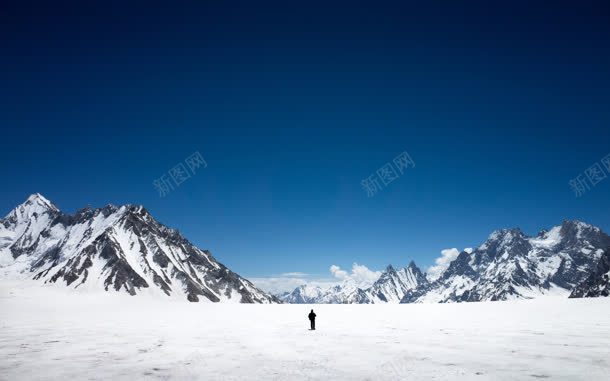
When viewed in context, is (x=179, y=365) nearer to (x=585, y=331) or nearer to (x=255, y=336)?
(x=255, y=336)

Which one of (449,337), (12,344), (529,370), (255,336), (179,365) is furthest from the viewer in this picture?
(255,336)

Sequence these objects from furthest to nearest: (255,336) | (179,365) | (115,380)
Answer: (255,336) < (179,365) < (115,380)

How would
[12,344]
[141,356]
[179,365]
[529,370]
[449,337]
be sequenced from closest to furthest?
1. [529,370]
2. [179,365]
3. [141,356]
4. [12,344]
5. [449,337]

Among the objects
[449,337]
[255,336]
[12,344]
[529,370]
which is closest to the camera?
[529,370]

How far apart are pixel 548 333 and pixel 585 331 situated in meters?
2.57

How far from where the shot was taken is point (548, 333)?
2856 cm

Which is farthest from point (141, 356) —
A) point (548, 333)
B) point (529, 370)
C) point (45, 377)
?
point (548, 333)

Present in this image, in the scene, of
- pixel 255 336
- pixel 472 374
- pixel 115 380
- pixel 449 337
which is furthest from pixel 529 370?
pixel 255 336

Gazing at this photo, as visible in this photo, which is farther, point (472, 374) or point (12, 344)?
point (12, 344)

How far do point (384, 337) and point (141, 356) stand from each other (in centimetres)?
1607

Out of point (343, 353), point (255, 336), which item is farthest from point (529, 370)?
point (255, 336)

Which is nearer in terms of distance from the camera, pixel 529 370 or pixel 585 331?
pixel 529 370

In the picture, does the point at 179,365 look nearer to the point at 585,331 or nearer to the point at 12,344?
the point at 12,344

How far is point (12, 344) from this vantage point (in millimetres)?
24422
